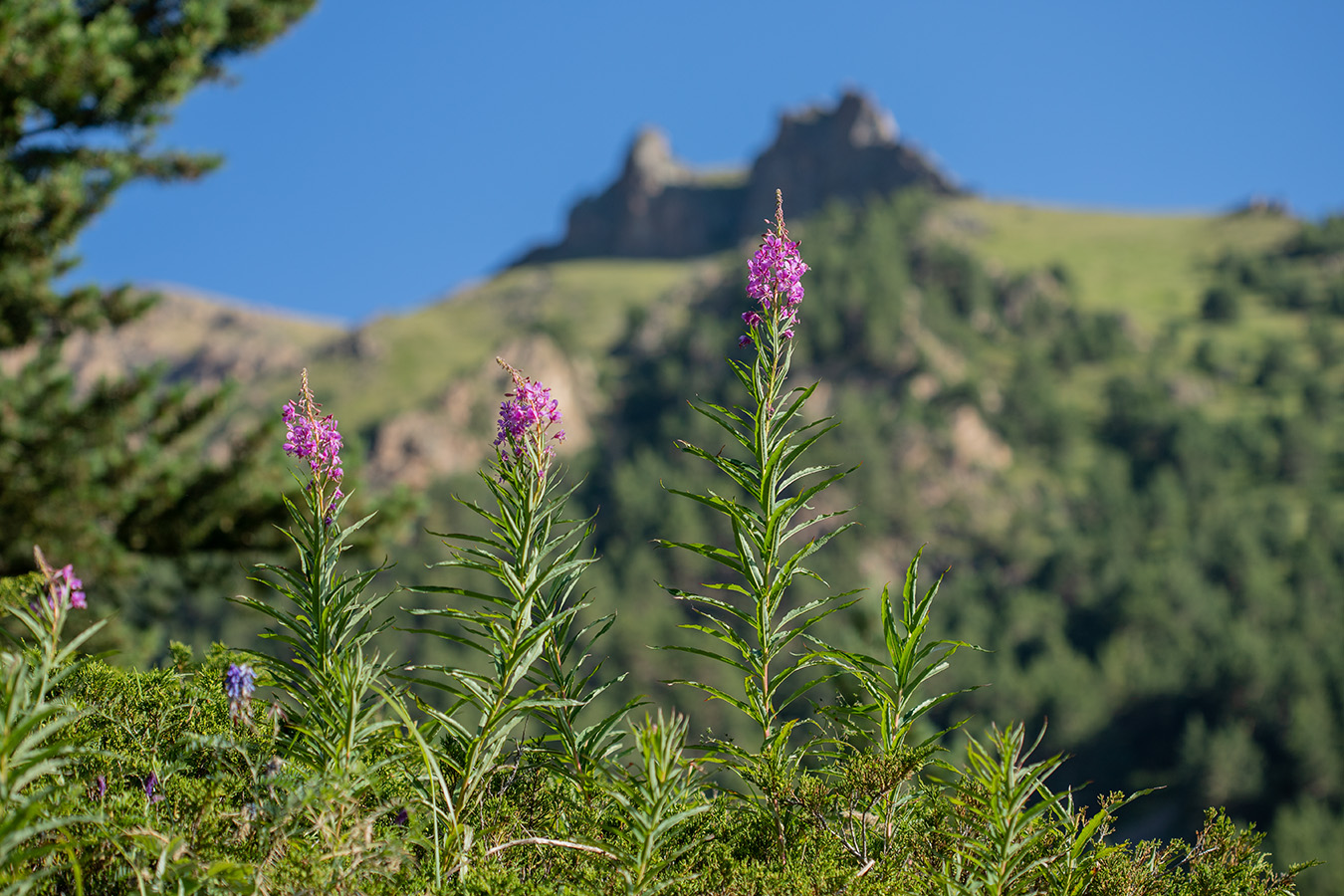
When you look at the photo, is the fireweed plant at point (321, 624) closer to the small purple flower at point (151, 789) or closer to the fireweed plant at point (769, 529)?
the small purple flower at point (151, 789)

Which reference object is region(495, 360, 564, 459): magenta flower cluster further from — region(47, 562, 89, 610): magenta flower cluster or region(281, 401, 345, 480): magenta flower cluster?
region(47, 562, 89, 610): magenta flower cluster

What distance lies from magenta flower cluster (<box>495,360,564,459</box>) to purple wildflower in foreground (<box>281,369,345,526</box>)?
1.63 ft

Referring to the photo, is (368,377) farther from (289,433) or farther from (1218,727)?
(289,433)

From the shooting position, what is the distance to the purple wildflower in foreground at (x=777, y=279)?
348 centimetres

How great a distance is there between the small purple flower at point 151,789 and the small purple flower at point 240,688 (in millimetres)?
263

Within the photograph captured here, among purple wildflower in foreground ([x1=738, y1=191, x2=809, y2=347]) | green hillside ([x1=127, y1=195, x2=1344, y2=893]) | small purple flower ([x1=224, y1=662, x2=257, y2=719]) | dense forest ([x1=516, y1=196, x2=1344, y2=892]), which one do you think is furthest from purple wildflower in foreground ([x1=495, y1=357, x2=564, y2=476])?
dense forest ([x1=516, y1=196, x2=1344, y2=892])

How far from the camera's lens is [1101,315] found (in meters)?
124

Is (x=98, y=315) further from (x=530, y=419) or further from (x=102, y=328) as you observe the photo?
(x=530, y=419)

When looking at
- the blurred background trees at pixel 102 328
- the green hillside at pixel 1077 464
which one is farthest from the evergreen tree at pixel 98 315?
the green hillside at pixel 1077 464

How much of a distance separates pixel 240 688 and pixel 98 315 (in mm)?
11293

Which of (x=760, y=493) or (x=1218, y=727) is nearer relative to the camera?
(x=760, y=493)

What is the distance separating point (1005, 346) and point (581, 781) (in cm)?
13309

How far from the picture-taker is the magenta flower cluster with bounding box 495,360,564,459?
3281mm

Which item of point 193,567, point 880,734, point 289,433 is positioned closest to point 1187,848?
point 880,734
